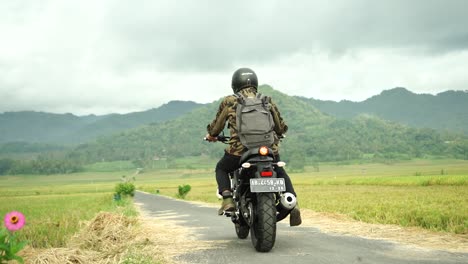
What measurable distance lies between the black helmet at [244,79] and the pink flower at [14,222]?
4.67m

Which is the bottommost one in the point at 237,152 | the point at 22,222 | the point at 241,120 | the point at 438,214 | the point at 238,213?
the point at 438,214

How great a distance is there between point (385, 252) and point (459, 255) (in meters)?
0.96

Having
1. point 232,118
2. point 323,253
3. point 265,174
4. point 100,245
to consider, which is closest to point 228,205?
point 265,174

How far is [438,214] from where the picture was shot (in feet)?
36.3

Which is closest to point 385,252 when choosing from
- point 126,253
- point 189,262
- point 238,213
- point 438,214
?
point 238,213

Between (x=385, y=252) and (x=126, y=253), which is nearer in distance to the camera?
(x=126, y=253)

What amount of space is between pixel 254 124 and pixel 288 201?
52.2 inches

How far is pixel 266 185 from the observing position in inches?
252

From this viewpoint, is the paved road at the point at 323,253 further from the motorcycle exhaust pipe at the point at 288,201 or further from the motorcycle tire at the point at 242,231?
the motorcycle exhaust pipe at the point at 288,201

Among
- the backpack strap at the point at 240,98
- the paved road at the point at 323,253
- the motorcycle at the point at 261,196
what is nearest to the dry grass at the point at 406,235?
the paved road at the point at 323,253

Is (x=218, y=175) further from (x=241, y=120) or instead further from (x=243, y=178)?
(x=241, y=120)

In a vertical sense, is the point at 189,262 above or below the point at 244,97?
below

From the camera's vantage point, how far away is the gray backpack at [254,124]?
6816 millimetres

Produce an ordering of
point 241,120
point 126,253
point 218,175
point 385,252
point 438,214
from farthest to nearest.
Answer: point 438,214 < point 218,175 < point 241,120 < point 385,252 < point 126,253
